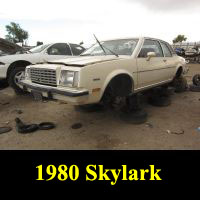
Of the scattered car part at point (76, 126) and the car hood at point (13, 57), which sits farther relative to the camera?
the car hood at point (13, 57)

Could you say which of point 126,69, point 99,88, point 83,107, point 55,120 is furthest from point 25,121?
point 126,69

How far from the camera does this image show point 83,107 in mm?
4426

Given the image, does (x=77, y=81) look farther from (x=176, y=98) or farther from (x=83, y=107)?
(x=176, y=98)

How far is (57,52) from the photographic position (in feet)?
20.1

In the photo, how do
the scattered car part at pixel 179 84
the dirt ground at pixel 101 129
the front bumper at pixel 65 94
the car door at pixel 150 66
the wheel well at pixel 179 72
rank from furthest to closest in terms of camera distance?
the scattered car part at pixel 179 84 < the wheel well at pixel 179 72 < the car door at pixel 150 66 < the dirt ground at pixel 101 129 < the front bumper at pixel 65 94

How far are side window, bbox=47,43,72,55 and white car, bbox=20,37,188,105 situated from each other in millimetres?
1977

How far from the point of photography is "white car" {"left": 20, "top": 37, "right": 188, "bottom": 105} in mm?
2818

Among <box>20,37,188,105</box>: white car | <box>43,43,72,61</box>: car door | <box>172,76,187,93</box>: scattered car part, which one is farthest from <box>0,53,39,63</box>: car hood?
<box>172,76,187,93</box>: scattered car part

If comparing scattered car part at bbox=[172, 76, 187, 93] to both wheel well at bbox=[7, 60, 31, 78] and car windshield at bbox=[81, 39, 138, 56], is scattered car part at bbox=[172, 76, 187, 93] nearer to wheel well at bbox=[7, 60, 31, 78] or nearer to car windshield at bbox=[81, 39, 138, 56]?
car windshield at bbox=[81, 39, 138, 56]

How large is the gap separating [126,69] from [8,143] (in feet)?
7.69

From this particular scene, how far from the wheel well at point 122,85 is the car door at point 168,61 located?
1692mm

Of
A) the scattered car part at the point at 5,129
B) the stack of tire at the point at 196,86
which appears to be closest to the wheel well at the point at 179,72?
the stack of tire at the point at 196,86

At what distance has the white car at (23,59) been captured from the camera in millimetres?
5199

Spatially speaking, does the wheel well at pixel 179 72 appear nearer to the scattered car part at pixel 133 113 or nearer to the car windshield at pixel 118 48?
the car windshield at pixel 118 48
